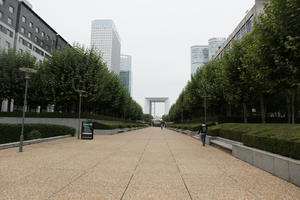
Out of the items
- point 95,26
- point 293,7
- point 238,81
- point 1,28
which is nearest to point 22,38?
point 1,28

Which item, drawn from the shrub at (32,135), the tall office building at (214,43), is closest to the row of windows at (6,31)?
the shrub at (32,135)

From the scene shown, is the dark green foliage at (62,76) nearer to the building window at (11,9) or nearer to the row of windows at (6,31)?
the row of windows at (6,31)

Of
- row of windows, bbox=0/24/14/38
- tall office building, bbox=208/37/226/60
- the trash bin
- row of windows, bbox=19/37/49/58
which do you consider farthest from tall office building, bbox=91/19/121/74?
the trash bin

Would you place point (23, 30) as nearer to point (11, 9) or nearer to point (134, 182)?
point (11, 9)

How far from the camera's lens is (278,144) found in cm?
712

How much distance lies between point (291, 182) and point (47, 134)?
1997 centimetres

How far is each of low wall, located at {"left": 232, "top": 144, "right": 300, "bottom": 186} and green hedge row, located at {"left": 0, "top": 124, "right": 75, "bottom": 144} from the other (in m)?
17.1

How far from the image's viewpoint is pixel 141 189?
16.4 feet

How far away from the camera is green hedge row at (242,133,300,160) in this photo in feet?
20.4

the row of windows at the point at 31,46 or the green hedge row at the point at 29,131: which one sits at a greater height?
the row of windows at the point at 31,46

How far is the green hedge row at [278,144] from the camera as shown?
20.4ft

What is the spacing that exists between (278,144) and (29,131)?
65.7ft

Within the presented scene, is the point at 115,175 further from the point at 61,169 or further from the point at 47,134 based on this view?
the point at 47,134

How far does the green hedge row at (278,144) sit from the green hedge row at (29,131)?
A: 17.4 metres
